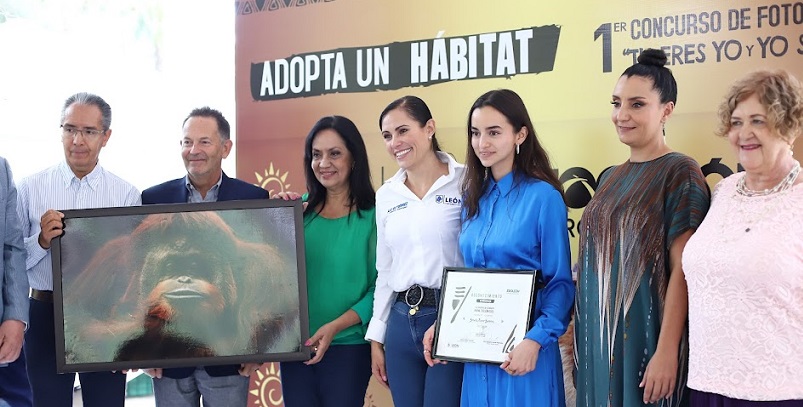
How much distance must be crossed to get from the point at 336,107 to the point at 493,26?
0.94m

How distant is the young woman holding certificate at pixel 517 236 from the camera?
2.71 m

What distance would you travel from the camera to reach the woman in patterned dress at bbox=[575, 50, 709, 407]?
8.29 feet

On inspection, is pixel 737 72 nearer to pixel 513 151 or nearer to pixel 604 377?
pixel 513 151

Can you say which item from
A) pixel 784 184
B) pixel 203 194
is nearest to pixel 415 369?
pixel 203 194

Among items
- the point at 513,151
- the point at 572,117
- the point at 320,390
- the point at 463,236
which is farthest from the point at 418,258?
the point at 572,117

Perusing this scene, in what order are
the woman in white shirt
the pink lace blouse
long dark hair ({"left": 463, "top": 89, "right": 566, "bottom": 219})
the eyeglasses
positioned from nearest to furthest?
the pink lace blouse → long dark hair ({"left": 463, "top": 89, "right": 566, "bottom": 219}) → the woman in white shirt → the eyeglasses

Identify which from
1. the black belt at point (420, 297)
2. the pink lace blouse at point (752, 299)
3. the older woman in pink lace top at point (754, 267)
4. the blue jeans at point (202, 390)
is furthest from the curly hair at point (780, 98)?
the blue jeans at point (202, 390)

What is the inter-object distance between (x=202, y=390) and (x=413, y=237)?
1.08m

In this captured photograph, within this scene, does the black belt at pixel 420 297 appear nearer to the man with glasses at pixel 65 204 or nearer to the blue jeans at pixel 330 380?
the blue jeans at pixel 330 380

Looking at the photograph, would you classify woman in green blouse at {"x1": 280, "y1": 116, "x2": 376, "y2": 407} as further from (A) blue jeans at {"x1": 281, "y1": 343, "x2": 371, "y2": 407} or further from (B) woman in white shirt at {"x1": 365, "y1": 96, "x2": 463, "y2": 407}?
(B) woman in white shirt at {"x1": 365, "y1": 96, "x2": 463, "y2": 407}

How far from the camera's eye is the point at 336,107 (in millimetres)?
4395

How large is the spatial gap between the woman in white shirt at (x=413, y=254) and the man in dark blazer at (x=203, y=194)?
591mm

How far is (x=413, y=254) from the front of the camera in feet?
9.94

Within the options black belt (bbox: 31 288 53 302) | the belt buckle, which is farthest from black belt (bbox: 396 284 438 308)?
black belt (bbox: 31 288 53 302)
